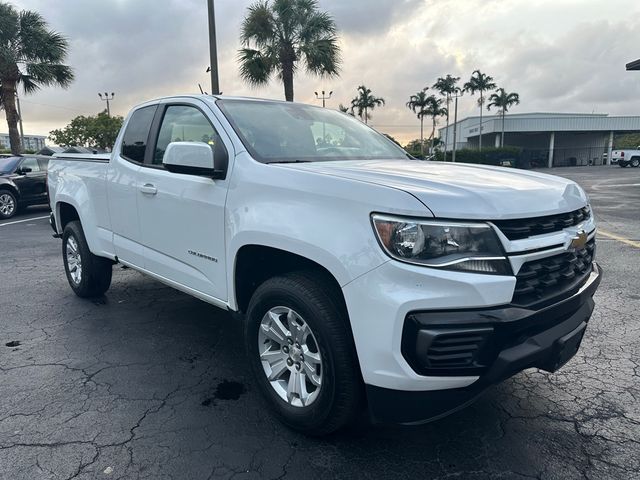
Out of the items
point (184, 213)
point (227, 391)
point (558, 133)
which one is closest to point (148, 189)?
point (184, 213)

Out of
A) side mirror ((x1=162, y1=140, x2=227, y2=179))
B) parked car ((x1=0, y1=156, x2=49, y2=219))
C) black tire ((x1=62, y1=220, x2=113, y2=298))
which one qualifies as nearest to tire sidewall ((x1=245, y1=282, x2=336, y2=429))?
side mirror ((x1=162, y1=140, x2=227, y2=179))

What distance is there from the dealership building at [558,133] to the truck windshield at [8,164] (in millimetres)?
45033

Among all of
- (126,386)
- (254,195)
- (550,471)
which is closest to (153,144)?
(254,195)

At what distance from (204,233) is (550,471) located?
7.72 feet

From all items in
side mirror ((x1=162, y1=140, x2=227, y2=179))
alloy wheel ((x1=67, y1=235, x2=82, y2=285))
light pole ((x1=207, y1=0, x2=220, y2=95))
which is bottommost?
alloy wheel ((x1=67, y1=235, x2=82, y2=285))

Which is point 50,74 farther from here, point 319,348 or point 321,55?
point 319,348

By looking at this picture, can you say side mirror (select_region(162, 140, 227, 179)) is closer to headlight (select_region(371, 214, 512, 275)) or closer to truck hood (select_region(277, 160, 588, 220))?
truck hood (select_region(277, 160, 588, 220))

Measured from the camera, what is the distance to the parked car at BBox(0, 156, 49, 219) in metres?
12.8

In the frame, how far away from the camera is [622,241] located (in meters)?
8.10

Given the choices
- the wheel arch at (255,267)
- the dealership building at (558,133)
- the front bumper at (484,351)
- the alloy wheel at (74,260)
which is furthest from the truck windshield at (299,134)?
the dealership building at (558,133)

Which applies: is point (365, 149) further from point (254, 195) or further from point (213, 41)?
point (213, 41)

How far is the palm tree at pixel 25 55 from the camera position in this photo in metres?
20.7

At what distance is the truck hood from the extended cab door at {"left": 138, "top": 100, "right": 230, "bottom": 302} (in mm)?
668

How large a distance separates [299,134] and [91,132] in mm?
48498
